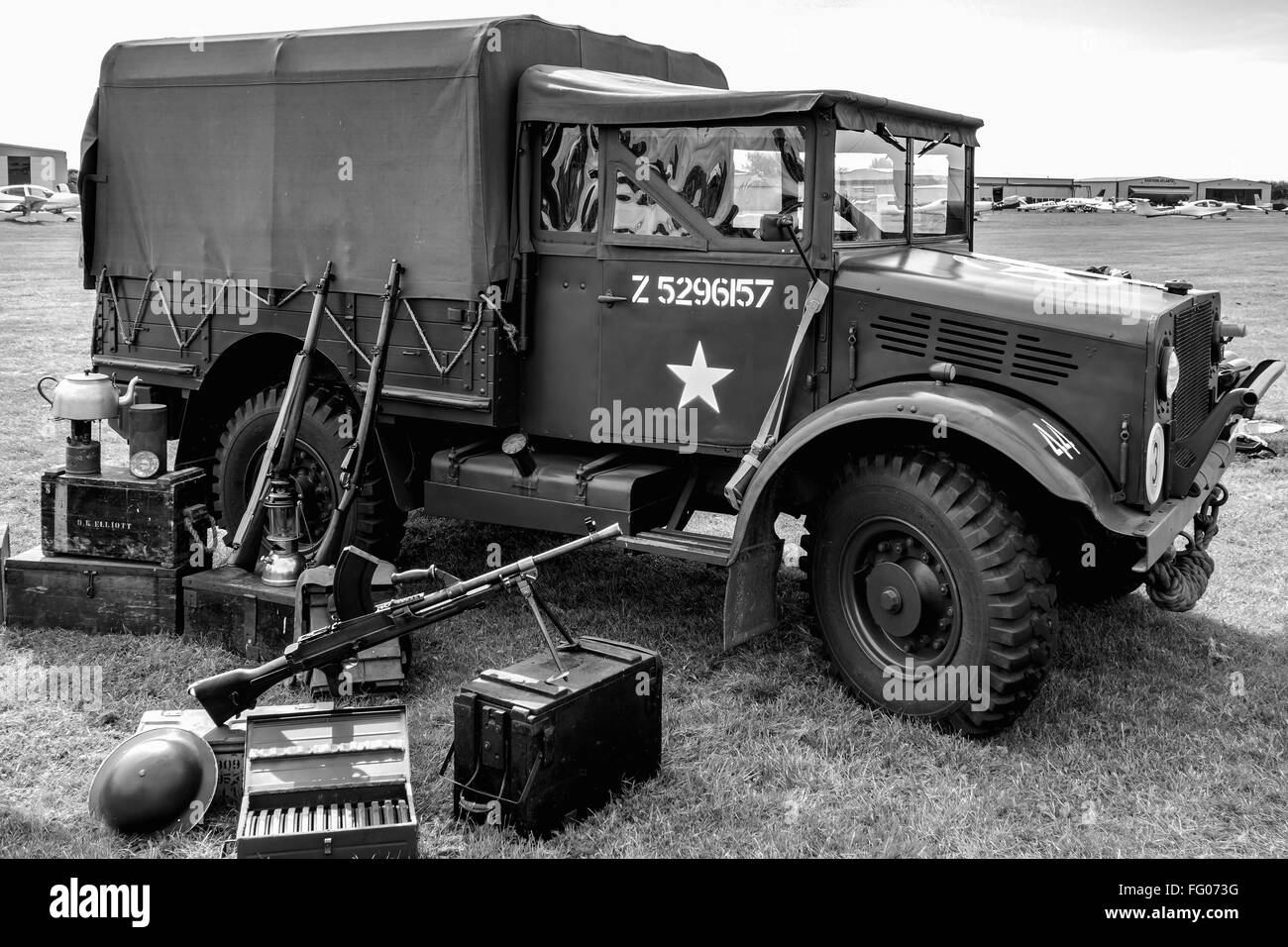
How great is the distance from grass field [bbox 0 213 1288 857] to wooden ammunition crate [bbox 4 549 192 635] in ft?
0.38

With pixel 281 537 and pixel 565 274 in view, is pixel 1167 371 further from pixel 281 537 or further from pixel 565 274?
pixel 281 537

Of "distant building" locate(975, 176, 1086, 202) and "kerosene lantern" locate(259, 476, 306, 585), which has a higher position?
"distant building" locate(975, 176, 1086, 202)

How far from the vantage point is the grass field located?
14.0 ft

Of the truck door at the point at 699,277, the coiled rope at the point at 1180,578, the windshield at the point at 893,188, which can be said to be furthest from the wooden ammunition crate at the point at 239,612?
the coiled rope at the point at 1180,578

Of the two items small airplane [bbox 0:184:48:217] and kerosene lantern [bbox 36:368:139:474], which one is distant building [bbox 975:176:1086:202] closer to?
small airplane [bbox 0:184:48:217]

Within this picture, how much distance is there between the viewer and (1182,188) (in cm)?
9175

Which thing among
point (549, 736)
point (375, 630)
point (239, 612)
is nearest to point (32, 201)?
point (239, 612)

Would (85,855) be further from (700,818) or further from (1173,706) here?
(1173,706)

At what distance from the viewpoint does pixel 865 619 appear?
5285 millimetres

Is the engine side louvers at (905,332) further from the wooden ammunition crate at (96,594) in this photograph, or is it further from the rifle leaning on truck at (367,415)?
the wooden ammunition crate at (96,594)

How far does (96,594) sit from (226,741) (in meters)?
1.99

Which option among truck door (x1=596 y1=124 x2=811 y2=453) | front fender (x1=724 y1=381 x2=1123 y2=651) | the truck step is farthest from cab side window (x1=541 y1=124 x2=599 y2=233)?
front fender (x1=724 y1=381 x2=1123 y2=651)
